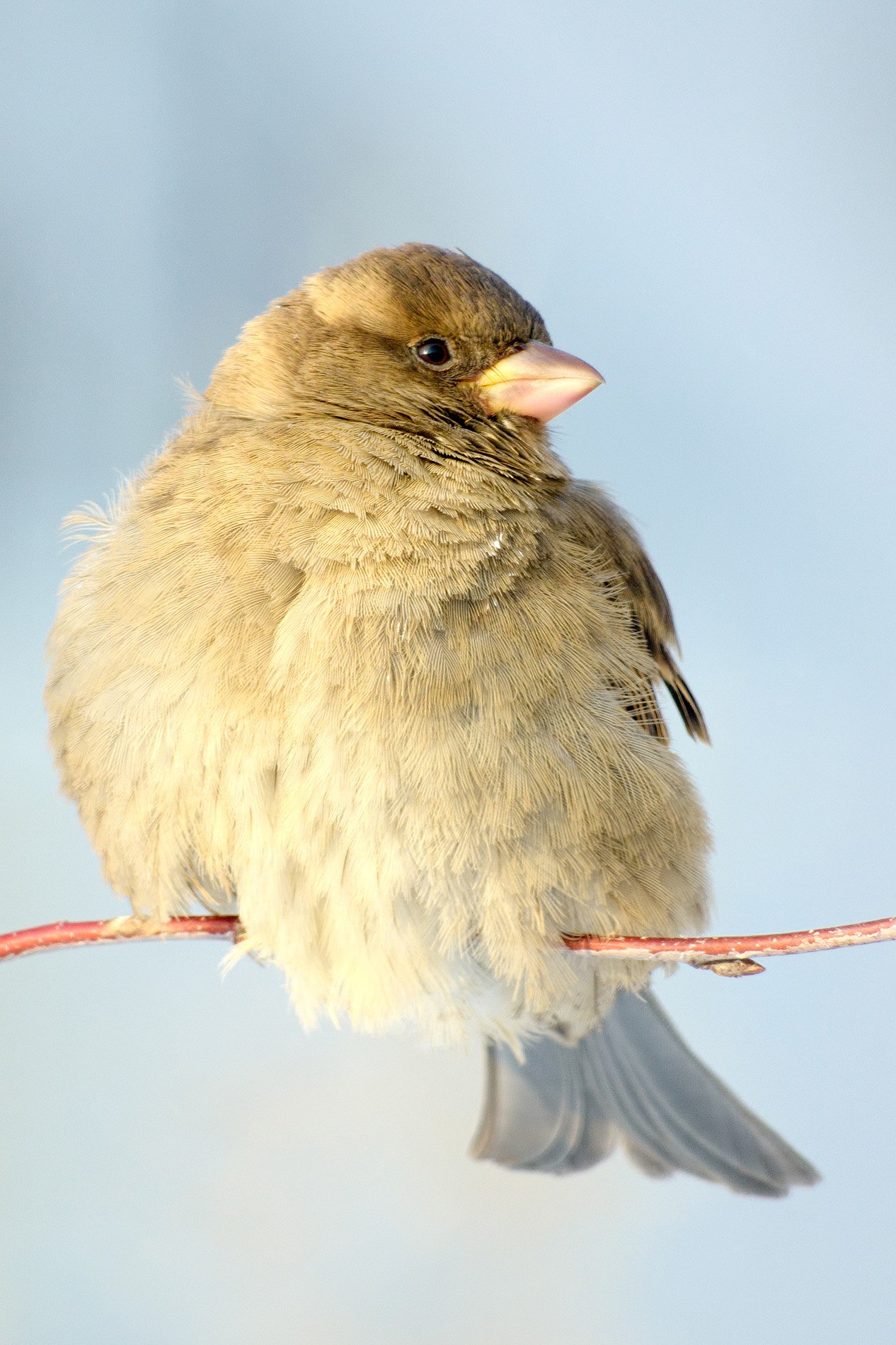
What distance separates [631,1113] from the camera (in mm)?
2584

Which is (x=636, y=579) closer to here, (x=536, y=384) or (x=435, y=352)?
(x=536, y=384)

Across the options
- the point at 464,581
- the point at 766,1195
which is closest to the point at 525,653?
the point at 464,581

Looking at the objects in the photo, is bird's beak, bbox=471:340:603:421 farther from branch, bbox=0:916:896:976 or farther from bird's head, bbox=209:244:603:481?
branch, bbox=0:916:896:976

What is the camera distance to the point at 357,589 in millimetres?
1713

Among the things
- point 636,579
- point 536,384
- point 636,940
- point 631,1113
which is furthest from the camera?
point 631,1113

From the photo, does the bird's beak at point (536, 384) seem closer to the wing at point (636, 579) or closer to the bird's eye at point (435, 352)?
the bird's eye at point (435, 352)

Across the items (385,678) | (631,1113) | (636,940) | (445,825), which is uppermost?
(385,678)

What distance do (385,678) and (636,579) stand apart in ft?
2.16

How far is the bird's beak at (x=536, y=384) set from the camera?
194 cm

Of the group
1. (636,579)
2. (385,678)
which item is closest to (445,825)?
(385,678)

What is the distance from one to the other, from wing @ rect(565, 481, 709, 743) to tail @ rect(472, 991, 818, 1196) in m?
0.68

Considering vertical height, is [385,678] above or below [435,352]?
below

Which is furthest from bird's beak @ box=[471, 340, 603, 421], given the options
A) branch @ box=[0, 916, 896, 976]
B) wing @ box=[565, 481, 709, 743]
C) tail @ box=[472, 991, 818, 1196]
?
tail @ box=[472, 991, 818, 1196]

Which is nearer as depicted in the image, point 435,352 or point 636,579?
point 435,352
